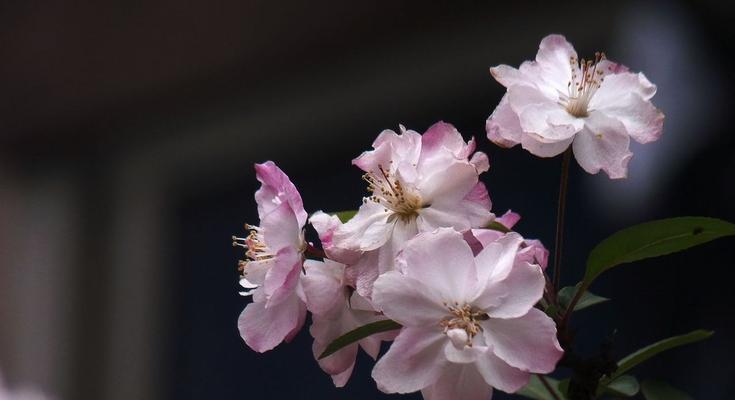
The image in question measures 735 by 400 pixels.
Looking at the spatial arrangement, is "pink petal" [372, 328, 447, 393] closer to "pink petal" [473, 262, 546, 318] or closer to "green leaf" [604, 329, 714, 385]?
"pink petal" [473, 262, 546, 318]

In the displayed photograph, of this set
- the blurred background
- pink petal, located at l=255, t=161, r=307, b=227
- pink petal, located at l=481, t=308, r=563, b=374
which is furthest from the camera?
the blurred background

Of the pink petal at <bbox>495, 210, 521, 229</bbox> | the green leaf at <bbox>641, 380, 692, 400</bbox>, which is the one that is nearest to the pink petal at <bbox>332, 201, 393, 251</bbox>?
the pink petal at <bbox>495, 210, 521, 229</bbox>

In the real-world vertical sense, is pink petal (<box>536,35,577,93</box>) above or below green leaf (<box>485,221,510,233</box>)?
above

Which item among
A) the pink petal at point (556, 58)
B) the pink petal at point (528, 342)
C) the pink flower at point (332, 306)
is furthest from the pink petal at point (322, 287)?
the pink petal at point (556, 58)

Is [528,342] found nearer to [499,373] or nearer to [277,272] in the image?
[499,373]

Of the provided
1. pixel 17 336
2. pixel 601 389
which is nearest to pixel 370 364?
pixel 17 336

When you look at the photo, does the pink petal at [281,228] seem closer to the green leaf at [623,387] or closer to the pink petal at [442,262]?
the pink petal at [442,262]
